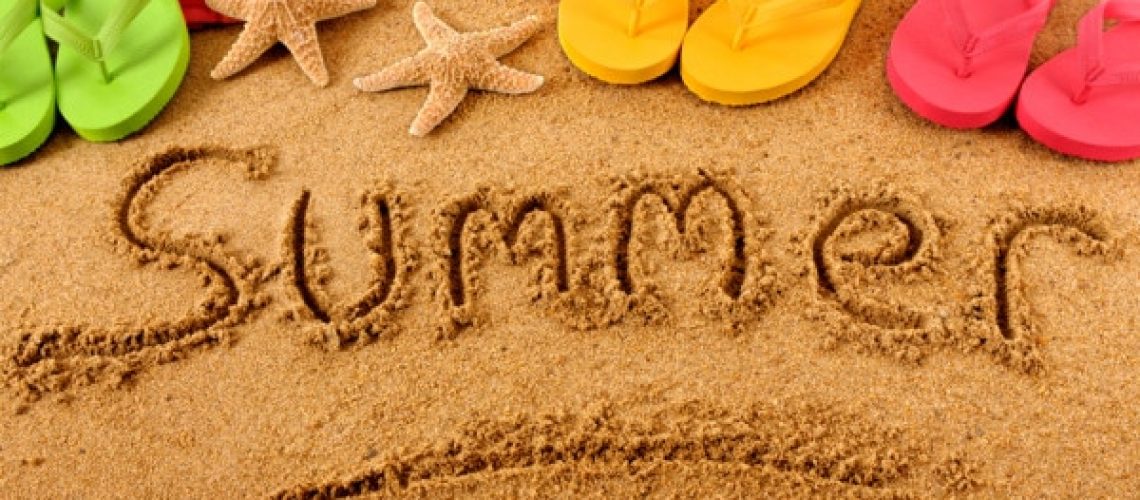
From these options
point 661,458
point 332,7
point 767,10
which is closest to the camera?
point 661,458

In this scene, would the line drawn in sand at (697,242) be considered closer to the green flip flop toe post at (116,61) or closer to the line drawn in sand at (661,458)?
the line drawn in sand at (661,458)

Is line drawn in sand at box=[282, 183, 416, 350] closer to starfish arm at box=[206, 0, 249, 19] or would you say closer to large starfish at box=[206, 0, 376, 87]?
large starfish at box=[206, 0, 376, 87]

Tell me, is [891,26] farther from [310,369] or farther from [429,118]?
[310,369]

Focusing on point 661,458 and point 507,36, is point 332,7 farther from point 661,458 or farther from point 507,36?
point 661,458

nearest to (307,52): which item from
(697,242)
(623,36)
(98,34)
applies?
(98,34)

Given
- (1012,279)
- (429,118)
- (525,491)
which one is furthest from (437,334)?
(1012,279)

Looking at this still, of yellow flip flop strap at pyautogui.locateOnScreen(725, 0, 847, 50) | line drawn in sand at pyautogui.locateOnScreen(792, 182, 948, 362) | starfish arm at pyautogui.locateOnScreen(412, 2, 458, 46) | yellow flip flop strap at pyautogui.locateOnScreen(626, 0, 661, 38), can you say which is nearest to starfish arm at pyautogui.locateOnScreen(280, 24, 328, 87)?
starfish arm at pyautogui.locateOnScreen(412, 2, 458, 46)

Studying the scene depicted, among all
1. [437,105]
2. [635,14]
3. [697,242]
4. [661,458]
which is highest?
[635,14]

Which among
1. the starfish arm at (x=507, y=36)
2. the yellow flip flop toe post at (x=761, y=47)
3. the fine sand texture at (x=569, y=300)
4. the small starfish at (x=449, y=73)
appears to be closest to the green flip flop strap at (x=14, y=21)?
the fine sand texture at (x=569, y=300)
